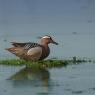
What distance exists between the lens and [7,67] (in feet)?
50.6

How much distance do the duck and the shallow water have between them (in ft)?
3.35

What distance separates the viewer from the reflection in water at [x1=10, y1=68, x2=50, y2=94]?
13.0 metres

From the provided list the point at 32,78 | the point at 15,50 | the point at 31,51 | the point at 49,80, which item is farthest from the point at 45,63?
the point at 49,80

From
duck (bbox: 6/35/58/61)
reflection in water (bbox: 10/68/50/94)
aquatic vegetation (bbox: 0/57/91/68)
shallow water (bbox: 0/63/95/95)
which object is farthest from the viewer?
duck (bbox: 6/35/58/61)

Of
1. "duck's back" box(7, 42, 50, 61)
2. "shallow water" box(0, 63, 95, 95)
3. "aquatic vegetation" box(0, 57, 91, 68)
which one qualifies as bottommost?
"shallow water" box(0, 63, 95, 95)

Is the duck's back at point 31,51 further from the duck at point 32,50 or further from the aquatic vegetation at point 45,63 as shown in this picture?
the aquatic vegetation at point 45,63

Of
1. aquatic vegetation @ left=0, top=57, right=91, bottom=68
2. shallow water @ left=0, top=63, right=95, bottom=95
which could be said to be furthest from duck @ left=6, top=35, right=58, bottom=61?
shallow water @ left=0, top=63, right=95, bottom=95

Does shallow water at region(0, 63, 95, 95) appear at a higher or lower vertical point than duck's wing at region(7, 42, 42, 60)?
lower

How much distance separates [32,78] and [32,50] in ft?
8.80

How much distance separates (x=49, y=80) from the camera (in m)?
13.6

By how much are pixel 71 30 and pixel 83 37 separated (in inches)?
58.3

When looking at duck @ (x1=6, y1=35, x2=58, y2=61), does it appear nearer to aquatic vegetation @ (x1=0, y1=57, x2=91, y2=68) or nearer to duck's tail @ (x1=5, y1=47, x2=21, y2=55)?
duck's tail @ (x1=5, y1=47, x2=21, y2=55)

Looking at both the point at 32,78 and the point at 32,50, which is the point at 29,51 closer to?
the point at 32,50

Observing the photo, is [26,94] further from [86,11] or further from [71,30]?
[86,11]
